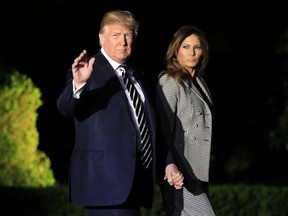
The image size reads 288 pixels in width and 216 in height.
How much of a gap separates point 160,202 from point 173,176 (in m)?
4.04

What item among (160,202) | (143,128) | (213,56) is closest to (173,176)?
(143,128)

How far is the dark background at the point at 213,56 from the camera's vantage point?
11945 millimetres

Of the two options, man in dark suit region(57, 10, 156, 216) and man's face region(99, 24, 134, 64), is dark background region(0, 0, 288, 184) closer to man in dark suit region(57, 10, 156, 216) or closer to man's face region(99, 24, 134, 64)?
man's face region(99, 24, 134, 64)

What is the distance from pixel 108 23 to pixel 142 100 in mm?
426

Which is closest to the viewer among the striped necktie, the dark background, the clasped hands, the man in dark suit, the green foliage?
the man in dark suit

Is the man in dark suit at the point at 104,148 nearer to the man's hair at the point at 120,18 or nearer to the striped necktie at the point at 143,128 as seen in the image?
the striped necktie at the point at 143,128

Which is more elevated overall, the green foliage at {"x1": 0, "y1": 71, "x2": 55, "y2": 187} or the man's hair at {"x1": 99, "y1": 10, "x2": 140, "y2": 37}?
the man's hair at {"x1": 99, "y1": 10, "x2": 140, "y2": 37}

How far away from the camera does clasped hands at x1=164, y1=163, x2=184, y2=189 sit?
610cm

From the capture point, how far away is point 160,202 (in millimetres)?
10117

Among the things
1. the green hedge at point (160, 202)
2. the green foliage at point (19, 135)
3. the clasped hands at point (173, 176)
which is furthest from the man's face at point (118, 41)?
the green foliage at point (19, 135)

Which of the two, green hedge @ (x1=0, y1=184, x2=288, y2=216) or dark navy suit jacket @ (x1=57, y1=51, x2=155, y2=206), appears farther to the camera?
green hedge @ (x1=0, y1=184, x2=288, y2=216)

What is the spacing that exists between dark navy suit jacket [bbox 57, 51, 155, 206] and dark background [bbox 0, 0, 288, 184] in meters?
5.84

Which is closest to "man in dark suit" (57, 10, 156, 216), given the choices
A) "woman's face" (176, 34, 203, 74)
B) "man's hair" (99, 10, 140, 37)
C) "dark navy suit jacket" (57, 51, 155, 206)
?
"dark navy suit jacket" (57, 51, 155, 206)

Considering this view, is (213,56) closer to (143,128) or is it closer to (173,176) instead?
(173,176)
